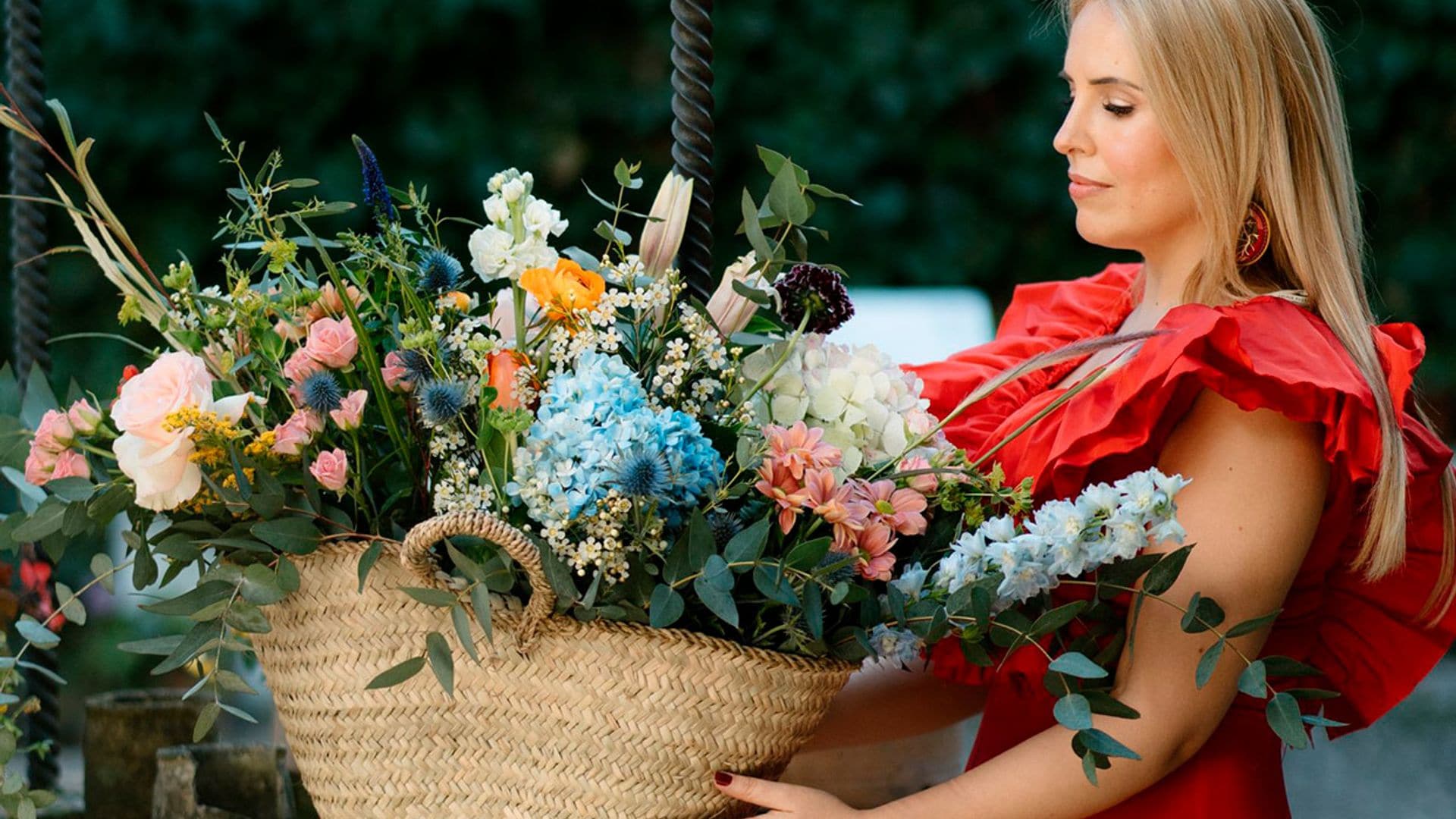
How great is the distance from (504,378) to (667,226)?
181 mm

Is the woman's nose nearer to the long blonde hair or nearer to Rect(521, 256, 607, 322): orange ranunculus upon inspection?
the long blonde hair

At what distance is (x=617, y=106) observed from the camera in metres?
3.63

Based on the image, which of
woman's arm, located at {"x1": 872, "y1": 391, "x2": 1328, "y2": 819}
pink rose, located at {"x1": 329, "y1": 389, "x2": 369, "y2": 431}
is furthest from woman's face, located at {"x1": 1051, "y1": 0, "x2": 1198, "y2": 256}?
pink rose, located at {"x1": 329, "y1": 389, "x2": 369, "y2": 431}

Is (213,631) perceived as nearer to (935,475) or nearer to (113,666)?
(935,475)

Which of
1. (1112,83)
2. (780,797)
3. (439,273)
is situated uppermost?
(1112,83)

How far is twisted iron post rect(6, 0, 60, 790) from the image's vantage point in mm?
1479

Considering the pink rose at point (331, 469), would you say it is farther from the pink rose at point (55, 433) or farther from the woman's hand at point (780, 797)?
the woman's hand at point (780, 797)

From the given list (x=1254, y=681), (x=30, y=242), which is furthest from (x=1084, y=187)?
(x=30, y=242)

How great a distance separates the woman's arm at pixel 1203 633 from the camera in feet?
3.74

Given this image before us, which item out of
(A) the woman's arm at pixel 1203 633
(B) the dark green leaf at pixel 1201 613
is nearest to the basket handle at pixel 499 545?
(A) the woman's arm at pixel 1203 633

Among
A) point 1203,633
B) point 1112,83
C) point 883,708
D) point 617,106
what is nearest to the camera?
point 1203,633

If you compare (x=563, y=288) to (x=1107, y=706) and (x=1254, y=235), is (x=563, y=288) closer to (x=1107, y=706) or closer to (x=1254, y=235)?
(x=1107, y=706)

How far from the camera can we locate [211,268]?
3650 millimetres

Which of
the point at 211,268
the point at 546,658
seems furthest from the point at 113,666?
the point at 546,658
